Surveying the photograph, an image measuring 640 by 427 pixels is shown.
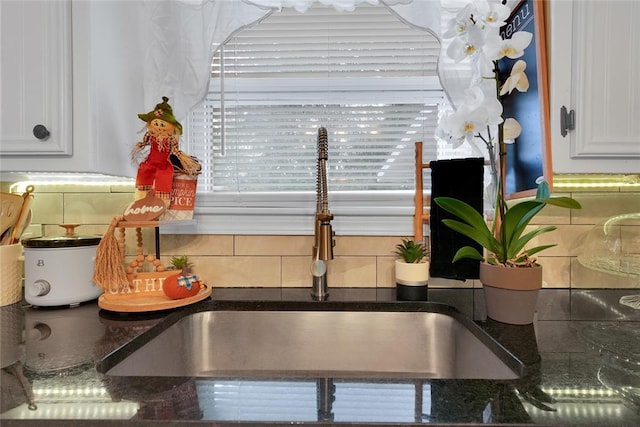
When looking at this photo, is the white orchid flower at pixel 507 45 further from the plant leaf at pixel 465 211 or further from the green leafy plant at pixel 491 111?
the plant leaf at pixel 465 211

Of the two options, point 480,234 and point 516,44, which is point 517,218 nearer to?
point 480,234

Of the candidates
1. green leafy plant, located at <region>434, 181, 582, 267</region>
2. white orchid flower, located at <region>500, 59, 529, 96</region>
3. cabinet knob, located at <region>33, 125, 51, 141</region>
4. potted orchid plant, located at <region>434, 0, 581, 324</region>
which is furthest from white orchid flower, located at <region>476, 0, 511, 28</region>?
cabinet knob, located at <region>33, 125, 51, 141</region>

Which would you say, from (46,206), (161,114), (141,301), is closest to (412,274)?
(141,301)

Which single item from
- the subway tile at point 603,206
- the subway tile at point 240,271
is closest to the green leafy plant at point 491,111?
the subway tile at point 603,206

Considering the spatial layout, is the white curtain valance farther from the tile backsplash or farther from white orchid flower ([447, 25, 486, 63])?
the tile backsplash

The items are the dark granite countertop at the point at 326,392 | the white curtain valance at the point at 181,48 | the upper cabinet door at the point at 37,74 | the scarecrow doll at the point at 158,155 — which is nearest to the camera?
the dark granite countertop at the point at 326,392

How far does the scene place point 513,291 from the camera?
0.79m

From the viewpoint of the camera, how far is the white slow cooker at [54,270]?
3.00 ft

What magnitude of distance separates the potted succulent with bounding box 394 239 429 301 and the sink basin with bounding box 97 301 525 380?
0.13 ft

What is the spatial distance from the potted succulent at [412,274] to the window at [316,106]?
0.87 feet

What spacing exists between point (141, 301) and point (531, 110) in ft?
3.80

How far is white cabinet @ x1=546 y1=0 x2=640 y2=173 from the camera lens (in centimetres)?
83

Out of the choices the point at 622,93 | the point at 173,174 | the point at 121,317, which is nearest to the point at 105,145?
the point at 173,174

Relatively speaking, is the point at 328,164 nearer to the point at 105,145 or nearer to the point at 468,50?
the point at 468,50
